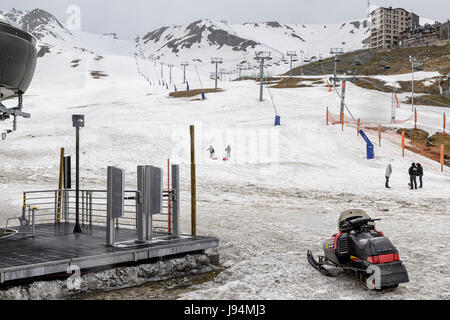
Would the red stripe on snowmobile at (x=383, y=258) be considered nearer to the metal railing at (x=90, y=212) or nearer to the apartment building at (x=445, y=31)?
the metal railing at (x=90, y=212)

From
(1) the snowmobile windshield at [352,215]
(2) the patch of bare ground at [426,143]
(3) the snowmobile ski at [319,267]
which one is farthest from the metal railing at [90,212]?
(2) the patch of bare ground at [426,143]

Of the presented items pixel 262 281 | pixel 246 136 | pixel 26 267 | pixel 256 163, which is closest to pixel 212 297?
pixel 262 281

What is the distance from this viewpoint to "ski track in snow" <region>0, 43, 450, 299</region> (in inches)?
333

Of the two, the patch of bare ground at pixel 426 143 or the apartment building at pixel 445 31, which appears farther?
the apartment building at pixel 445 31

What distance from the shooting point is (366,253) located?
711cm

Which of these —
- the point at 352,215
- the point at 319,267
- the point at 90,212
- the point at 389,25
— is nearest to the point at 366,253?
the point at 352,215

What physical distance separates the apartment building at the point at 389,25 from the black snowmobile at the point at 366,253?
6973 inches

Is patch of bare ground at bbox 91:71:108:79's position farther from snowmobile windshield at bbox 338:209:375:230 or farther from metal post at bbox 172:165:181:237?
snowmobile windshield at bbox 338:209:375:230

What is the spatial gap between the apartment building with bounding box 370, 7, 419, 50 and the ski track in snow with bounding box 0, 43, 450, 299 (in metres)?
127

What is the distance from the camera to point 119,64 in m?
126

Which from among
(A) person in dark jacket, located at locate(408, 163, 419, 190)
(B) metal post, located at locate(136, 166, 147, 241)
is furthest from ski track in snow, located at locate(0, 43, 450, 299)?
(B) metal post, located at locate(136, 166, 147, 241)

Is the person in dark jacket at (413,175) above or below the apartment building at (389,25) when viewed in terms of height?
below

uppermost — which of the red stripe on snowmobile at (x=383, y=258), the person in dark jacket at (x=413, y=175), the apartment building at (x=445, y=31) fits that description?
the apartment building at (x=445, y=31)

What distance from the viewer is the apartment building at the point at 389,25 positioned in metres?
172
